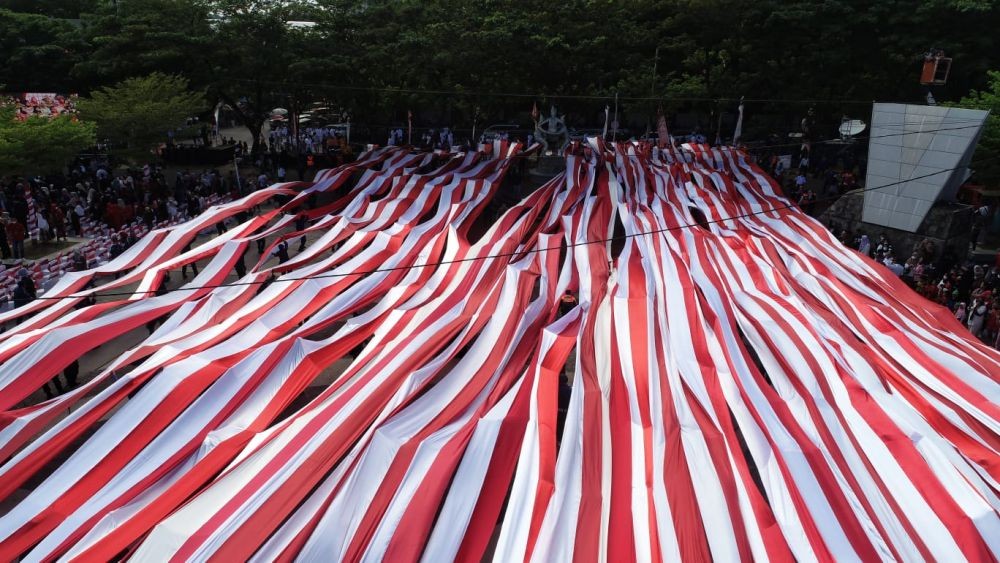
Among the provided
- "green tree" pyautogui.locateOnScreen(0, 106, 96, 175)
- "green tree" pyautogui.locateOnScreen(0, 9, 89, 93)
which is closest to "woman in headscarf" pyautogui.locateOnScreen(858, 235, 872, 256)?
"green tree" pyautogui.locateOnScreen(0, 106, 96, 175)

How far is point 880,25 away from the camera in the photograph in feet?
87.6

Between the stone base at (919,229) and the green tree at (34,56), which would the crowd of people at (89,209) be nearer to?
the green tree at (34,56)

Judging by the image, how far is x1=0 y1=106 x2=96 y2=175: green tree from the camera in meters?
16.7

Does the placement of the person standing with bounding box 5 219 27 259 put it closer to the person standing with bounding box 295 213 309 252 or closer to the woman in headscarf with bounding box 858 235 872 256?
the person standing with bounding box 295 213 309 252

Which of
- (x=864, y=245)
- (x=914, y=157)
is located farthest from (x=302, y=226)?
(x=914, y=157)

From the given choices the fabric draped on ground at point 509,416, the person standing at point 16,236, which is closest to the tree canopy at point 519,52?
the person standing at point 16,236

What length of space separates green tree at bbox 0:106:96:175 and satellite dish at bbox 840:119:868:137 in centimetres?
3008

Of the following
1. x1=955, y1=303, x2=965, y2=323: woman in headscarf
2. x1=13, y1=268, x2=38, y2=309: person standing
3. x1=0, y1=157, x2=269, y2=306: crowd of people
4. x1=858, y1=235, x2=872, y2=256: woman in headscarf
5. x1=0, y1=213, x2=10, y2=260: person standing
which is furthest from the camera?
x1=858, y1=235, x2=872, y2=256: woman in headscarf

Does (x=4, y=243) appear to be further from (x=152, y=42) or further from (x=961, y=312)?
(x=961, y=312)

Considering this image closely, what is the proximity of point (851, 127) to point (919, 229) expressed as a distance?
1565cm

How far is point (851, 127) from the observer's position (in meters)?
30.2

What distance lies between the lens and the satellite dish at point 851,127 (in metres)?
29.7

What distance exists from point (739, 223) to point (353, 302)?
9630mm

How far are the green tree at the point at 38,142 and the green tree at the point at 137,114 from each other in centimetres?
137
